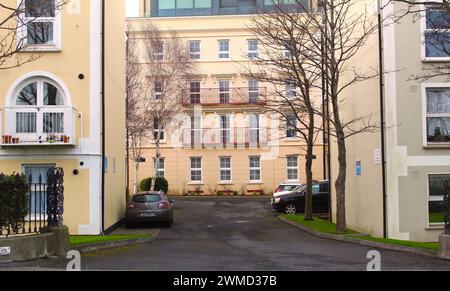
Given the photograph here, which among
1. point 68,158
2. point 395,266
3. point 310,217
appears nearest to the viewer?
point 395,266

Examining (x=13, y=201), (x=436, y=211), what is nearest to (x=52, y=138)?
(x=13, y=201)

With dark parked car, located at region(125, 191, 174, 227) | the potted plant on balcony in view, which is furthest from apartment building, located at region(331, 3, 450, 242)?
the potted plant on balcony

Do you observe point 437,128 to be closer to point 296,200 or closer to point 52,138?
point 52,138

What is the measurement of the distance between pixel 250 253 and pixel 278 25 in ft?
39.3

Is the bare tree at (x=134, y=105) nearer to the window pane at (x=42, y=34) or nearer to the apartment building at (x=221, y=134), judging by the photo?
the apartment building at (x=221, y=134)

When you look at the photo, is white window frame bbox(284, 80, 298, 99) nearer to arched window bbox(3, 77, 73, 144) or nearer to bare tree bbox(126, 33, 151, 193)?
bare tree bbox(126, 33, 151, 193)

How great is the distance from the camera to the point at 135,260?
13297mm

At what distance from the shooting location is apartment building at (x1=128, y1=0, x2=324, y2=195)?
47375 mm

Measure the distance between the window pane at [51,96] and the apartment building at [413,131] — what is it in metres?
10.9

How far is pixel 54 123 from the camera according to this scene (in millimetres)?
19766

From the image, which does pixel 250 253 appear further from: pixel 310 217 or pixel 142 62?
pixel 142 62

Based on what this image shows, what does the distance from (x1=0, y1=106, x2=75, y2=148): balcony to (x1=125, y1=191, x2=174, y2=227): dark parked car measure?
5.36 metres
